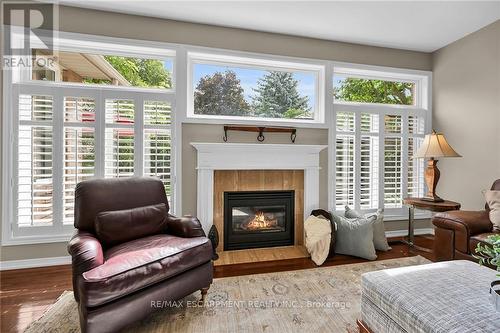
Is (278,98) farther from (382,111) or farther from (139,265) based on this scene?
(139,265)

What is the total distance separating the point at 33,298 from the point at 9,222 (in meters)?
1.02

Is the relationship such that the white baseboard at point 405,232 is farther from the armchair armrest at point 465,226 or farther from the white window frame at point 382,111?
the armchair armrest at point 465,226

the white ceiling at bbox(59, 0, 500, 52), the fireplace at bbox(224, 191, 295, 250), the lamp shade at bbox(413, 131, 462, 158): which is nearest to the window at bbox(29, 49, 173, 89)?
the white ceiling at bbox(59, 0, 500, 52)

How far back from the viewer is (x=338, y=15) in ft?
9.47

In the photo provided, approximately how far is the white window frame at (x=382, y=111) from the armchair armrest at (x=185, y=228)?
2.04m

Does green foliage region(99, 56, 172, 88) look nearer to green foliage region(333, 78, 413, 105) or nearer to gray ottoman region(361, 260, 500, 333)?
green foliage region(333, 78, 413, 105)

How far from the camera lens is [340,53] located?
3539mm

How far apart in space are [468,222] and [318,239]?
1417mm

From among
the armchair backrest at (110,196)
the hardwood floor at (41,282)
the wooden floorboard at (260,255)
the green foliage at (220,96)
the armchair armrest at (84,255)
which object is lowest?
the hardwood floor at (41,282)

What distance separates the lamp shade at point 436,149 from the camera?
9.81 ft

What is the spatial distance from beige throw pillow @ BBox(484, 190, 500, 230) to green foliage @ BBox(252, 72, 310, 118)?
7.09 feet

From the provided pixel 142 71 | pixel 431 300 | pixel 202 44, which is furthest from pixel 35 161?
pixel 431 300

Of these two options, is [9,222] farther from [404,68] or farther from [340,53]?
[404,68]

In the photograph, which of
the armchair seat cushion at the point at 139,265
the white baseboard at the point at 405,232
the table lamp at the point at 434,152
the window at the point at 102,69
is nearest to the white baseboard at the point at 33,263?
the armchair seat cushion at the point at 139,265
